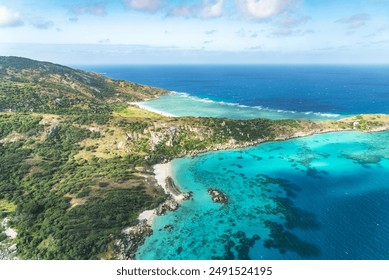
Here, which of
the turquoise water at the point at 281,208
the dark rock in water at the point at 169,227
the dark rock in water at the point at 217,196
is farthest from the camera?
the dark rock in water at the point at 217,196

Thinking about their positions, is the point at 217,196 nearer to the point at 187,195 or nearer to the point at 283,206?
the point at 187,195

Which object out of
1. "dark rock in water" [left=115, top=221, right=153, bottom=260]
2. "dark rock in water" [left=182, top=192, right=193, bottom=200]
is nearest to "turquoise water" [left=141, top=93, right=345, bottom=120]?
"dark rock in water" [left=182, top=192, right=193, bottom=200]

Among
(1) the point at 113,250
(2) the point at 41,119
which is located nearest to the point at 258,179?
(1) the point at 113,250

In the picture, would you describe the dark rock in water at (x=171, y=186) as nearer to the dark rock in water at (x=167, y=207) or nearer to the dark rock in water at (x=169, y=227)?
the dark rock in water at (x=167, y=207)

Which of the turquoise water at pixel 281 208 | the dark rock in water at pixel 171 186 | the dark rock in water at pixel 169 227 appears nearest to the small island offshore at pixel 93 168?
the dark rock in water at pixel 171 186

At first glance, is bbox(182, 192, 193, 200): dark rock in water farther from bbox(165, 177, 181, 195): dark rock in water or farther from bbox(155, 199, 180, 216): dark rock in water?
bbox(155, 199, 180, 216): dark rock in water

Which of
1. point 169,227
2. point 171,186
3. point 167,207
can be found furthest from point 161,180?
point 169,227
